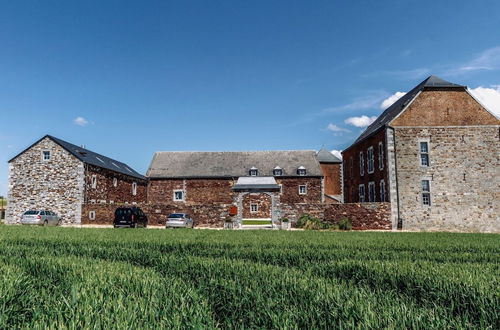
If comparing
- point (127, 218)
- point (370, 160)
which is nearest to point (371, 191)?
point (370, 160)

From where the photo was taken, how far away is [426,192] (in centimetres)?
2486

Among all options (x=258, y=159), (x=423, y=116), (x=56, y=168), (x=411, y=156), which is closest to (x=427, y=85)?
(x=423, y=116)

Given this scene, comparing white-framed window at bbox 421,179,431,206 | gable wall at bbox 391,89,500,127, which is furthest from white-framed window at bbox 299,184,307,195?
white-framed window at bbox 421,179,431,206

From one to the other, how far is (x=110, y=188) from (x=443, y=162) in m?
30.8

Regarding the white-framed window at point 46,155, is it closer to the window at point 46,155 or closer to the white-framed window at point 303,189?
the window at point 46,155

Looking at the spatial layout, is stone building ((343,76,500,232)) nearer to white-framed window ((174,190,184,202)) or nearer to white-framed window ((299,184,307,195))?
white-framed window ((299,184,307,195))

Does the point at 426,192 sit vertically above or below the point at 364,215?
above

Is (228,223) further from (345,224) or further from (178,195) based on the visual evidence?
(178,195)

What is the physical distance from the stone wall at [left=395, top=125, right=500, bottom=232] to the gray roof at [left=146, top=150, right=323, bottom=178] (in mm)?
11900

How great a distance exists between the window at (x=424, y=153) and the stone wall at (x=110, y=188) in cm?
2889

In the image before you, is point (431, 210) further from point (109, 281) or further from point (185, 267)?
point (109, 281)

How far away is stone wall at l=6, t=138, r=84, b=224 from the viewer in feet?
93.9

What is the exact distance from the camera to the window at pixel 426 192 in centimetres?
2481

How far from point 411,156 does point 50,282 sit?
85.0 ft
